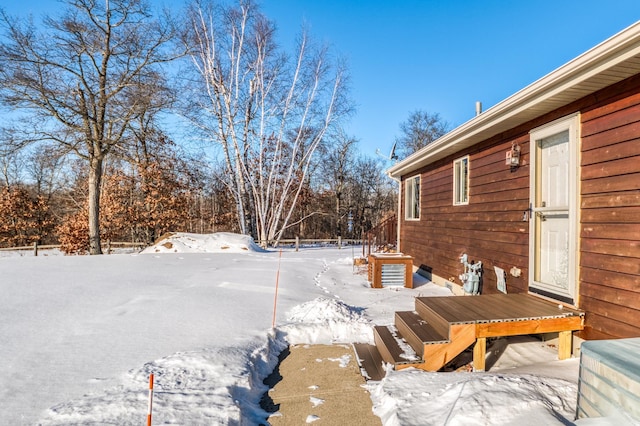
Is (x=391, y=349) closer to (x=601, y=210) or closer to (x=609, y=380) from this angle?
(x=609, y=380)

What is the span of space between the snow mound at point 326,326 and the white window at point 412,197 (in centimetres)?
454

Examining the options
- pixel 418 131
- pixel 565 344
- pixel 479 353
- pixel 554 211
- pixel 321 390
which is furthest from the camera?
pixel 418 131

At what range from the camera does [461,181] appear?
5770mm

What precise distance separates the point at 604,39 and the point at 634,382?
248 centimetres

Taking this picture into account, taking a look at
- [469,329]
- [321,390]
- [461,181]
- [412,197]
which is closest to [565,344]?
[469,329]

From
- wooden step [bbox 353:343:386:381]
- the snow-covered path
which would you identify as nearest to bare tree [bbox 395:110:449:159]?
the snow-covered path

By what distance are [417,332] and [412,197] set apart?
19.1 ft

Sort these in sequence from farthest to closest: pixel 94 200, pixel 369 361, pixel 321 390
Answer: pixel 94 200 < pixel 369 361 < pixel 321 390

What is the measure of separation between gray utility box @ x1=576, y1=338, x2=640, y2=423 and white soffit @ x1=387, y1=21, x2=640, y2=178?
212 cm

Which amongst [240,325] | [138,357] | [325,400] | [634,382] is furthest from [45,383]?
[634,382]

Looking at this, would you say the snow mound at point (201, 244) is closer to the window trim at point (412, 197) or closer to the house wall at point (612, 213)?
the window trim at point (412, 197)

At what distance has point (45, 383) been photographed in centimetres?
230

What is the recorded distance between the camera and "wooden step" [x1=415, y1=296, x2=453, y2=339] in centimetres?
291

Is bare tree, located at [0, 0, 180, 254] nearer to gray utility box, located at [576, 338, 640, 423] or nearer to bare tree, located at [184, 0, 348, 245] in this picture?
bare tree, located at [184, 0, 348, 245]
